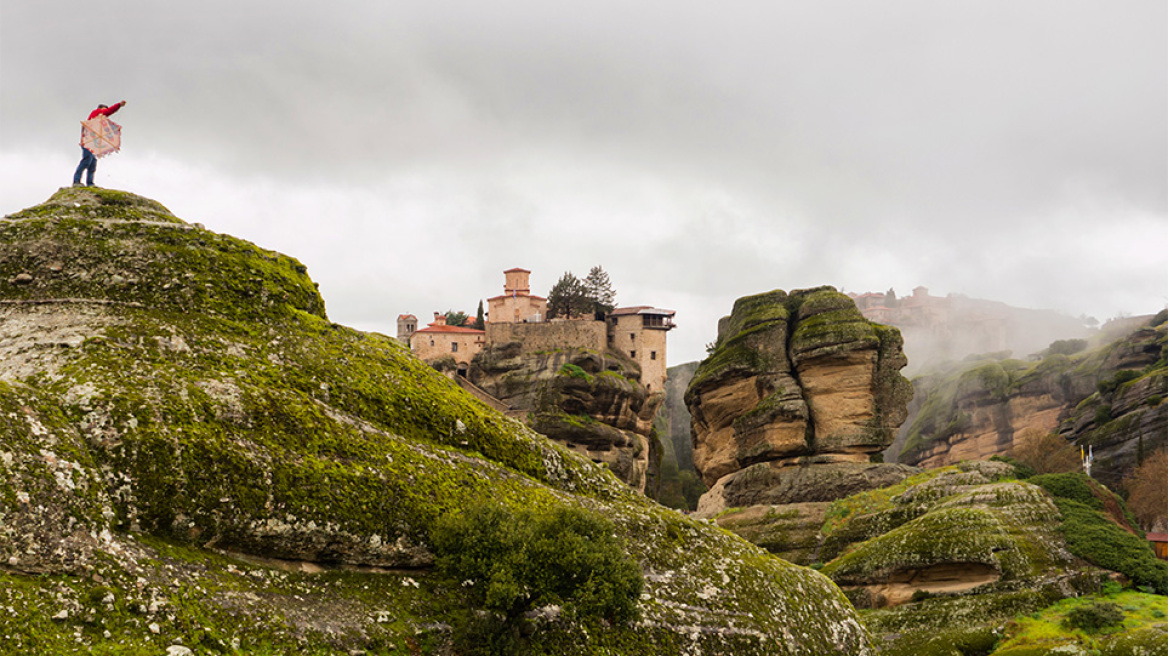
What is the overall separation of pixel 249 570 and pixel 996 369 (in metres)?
112

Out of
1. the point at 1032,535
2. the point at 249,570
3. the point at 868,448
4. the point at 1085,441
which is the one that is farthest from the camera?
the point at 1085,441

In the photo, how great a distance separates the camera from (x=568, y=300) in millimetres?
92562

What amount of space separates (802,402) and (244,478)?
2096 inches

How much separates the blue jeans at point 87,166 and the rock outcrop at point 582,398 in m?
53.3

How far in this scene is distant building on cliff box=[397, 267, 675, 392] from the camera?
83.9m

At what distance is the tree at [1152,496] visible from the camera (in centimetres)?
6384

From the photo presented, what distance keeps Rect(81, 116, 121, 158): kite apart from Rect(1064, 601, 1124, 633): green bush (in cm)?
3829

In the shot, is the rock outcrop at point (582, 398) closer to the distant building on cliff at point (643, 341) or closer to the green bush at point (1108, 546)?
the distant building on cliff at point (643, 341)

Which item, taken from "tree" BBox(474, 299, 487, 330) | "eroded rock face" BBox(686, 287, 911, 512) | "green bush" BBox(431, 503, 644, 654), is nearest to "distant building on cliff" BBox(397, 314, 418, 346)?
"tree" BBox(474, 299, 487, 330)

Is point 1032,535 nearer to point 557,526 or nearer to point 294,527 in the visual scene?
point 557,526

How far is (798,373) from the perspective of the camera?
215ft

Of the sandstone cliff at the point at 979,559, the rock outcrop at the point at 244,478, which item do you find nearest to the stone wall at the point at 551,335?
the sandstone cliff at the point at 979,559

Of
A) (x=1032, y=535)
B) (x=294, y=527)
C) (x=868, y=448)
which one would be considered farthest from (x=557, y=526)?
(x=868, y=448)

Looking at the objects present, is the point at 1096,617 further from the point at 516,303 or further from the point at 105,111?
the point at 516,303
